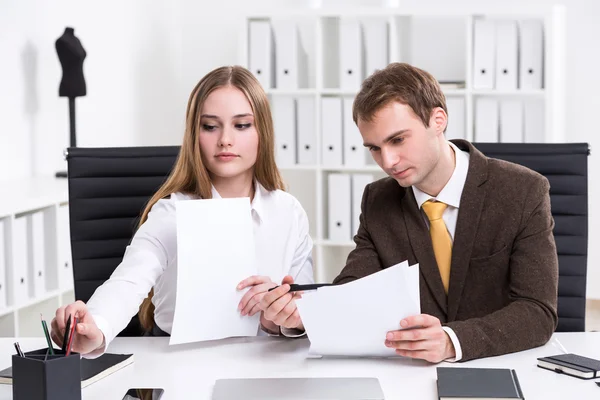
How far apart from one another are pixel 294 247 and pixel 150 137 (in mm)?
2760

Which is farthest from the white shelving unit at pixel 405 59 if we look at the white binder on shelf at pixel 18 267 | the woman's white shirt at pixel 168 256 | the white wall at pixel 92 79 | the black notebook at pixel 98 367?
the black notebook at pixel 98 367

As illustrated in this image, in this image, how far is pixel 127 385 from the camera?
4.44ft

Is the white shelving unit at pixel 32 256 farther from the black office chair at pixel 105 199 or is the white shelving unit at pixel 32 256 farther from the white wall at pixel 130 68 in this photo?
the black office chair at pixel 105 199

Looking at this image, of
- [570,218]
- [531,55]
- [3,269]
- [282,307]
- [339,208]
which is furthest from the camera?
[339,208]

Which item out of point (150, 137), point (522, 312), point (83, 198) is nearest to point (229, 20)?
point (150, 137)

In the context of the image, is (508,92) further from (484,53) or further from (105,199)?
(105,199)

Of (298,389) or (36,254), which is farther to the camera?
(36,254)

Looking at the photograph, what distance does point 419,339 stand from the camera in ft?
4.59

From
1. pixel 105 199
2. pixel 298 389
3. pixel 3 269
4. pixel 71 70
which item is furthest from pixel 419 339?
pixel 71 70

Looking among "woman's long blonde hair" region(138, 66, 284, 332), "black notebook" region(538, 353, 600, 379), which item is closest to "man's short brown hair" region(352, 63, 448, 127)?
"woman's long blonde hair" region(138, 66, 284, 332)

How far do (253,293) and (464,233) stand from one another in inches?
18.4

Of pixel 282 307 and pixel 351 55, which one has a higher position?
pixel 351 55

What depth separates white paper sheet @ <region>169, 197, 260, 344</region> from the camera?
60.2 inches

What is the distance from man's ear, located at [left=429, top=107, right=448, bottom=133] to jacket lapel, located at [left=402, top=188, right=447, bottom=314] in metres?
0.17
